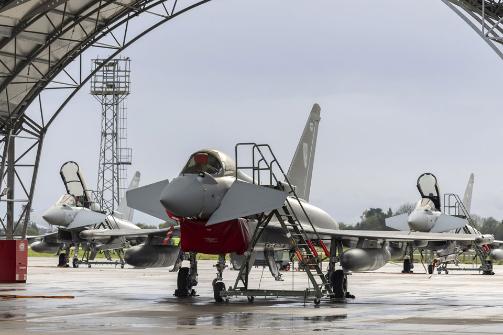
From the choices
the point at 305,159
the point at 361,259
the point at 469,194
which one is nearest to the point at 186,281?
the point at 361,259

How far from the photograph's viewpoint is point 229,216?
1941 cm

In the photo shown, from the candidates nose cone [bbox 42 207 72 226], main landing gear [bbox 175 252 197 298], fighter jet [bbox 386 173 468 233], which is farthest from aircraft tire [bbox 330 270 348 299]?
nose cone [bbox 42 207 72 226]

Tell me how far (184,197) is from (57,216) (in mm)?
26923

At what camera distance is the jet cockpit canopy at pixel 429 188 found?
45.5m

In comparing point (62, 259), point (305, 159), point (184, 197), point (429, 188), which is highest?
point (305, 159)

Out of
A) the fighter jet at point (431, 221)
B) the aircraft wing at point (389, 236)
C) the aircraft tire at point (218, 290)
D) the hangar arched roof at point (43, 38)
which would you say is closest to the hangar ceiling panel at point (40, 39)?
the hangar arched roof at point (43, 38)

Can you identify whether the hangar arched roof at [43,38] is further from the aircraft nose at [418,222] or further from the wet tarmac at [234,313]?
the aircraft nose at [418,222]

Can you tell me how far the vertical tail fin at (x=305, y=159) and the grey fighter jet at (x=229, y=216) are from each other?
318cm

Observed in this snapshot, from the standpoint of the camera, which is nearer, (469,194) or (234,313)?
(234,313)

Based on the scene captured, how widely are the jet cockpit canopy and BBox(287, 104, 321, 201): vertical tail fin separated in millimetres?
18864

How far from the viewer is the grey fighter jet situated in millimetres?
19281

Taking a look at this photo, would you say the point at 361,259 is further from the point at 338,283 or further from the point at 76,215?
the point at 76,215

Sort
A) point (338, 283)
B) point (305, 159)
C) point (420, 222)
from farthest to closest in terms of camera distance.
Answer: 1. point (420, 222)
2. point (305, 159)
3. point (338, 283)

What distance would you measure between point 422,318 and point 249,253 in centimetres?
556
